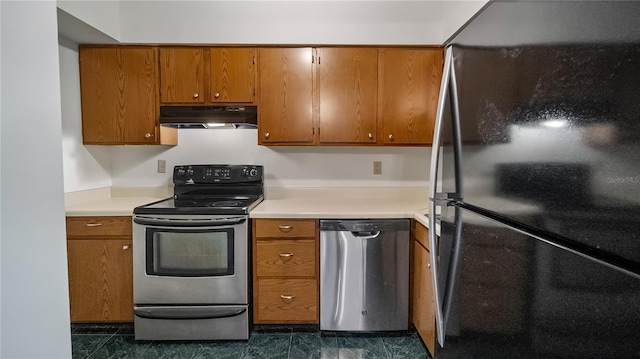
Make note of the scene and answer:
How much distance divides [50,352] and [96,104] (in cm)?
229

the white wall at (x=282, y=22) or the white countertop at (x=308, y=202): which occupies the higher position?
the white wall at (x=282, y=22)

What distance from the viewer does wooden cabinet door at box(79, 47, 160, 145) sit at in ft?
A: 7.92

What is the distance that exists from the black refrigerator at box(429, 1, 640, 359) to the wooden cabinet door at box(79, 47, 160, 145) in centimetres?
223

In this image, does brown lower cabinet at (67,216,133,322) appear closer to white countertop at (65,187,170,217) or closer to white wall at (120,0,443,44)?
white countertop at (65,187,170,217)

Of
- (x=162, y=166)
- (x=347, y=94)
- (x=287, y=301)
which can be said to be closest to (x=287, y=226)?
(x=287, y=301)

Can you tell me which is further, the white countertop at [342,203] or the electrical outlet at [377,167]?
the electrical outlet at [377,167]

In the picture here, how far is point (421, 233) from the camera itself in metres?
2.02

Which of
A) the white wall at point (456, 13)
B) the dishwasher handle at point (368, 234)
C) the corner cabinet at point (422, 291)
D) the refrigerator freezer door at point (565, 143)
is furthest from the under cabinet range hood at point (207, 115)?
the refrigerator freezer door at point (565, 143)

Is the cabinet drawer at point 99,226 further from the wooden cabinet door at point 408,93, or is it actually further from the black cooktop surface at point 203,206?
the wooden cabinet door at point 408,93

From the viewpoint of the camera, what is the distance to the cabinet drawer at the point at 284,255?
2172 millimetres

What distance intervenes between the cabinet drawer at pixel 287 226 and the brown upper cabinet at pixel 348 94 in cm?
65

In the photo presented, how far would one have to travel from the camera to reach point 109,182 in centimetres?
274

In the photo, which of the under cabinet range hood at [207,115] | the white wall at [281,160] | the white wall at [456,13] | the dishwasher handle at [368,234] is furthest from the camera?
the white wall at [281,160]

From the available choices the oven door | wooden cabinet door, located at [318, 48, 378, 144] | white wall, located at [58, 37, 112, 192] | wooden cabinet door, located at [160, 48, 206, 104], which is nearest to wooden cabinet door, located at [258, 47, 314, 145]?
wooden cabinet door, located at [318, 48, 378, 144]
